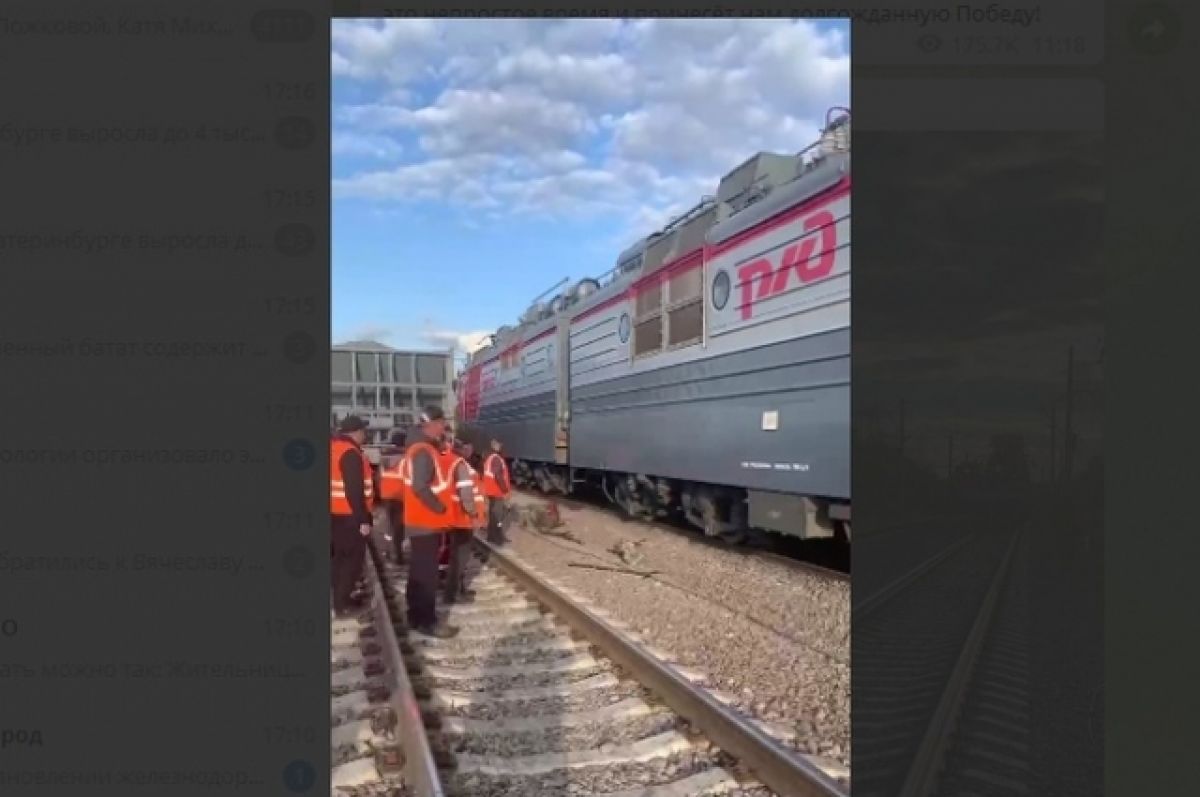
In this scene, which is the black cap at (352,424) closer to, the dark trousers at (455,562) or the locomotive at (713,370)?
the locomotive at (713,370)

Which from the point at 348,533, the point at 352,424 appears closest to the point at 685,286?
the point at 348,533

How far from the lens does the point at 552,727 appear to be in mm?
3412

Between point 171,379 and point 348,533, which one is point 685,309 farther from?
point 171,379

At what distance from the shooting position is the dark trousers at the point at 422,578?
5.07 meters

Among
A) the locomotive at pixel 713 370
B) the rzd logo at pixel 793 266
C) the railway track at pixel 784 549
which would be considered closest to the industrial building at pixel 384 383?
the locomotive at pixel 713 370

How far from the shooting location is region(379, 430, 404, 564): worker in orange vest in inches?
157

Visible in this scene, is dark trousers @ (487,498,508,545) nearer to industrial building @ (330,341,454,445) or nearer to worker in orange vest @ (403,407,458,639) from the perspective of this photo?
worker in orange vest @ (403,407,458,639)

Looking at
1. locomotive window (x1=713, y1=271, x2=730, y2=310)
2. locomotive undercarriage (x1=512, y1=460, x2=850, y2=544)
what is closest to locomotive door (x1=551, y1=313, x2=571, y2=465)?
locomotive undercarriage (x1=512, y1=460, x2=850, y2=544)

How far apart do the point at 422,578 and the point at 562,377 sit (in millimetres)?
4900

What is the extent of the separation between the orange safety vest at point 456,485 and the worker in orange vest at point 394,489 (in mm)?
312
